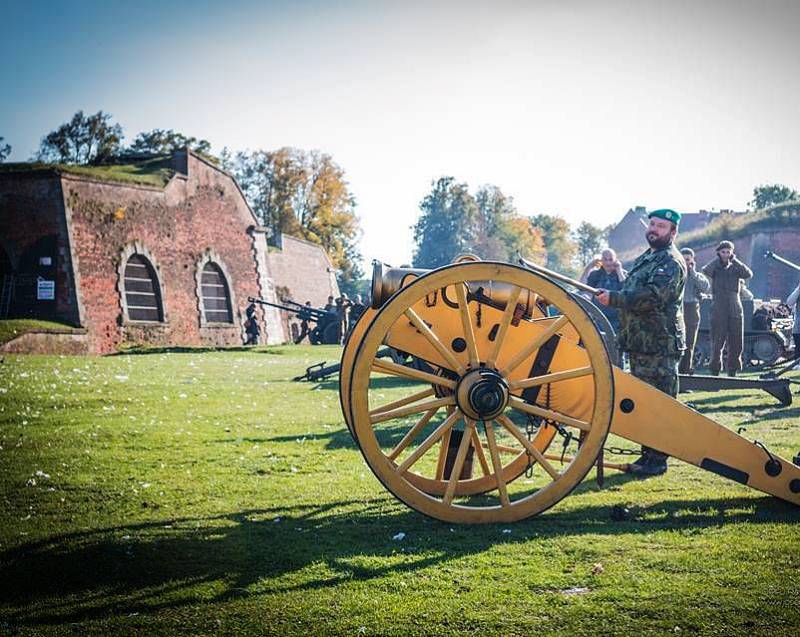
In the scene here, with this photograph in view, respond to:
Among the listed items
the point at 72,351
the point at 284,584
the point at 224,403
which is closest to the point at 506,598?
the point at 284,584

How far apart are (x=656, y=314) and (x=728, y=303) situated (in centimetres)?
761

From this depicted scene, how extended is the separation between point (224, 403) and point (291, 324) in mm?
33152

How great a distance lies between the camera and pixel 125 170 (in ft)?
100

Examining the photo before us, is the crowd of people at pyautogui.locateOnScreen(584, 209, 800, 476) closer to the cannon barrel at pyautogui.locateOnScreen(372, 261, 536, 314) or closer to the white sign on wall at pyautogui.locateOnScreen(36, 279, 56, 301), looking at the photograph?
the cannon barrel at pyautogui.locateOnScreen(372, 261, 536, 314)

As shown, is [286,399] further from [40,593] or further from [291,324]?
[291,324]

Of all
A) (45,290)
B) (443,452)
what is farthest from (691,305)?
(45,290)

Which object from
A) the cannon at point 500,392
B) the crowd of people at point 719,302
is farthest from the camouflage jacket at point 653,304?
the crowd of people at point 719,302

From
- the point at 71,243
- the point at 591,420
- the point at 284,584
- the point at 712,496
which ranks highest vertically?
the point at 71,243

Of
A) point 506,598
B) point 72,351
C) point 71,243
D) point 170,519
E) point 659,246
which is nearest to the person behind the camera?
point 506,598

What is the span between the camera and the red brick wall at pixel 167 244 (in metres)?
26.0

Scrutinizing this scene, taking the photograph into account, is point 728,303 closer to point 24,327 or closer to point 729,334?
point 729,334

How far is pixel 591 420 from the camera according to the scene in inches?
163

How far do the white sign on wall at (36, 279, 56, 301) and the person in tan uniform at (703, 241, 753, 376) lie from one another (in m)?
21.4

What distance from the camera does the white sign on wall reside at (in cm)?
2472
